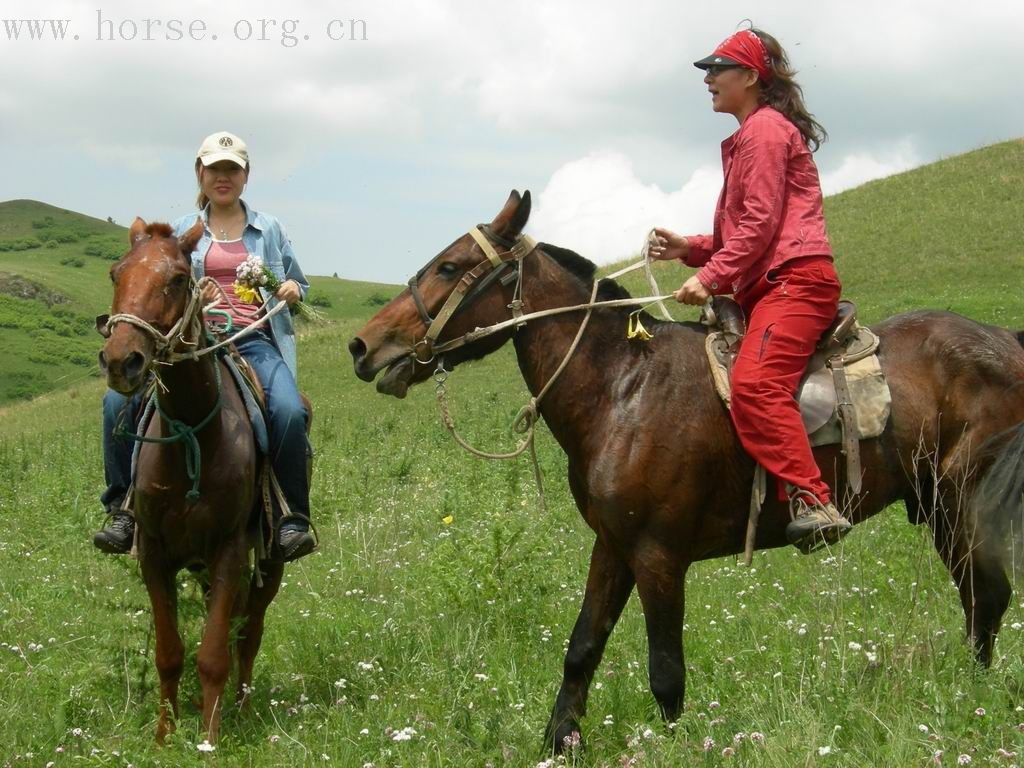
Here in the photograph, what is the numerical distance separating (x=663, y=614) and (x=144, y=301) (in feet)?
9.37

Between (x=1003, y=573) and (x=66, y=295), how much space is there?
255 feet

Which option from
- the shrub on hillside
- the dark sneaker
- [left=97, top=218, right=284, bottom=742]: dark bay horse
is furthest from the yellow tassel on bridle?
the shrub on hillside

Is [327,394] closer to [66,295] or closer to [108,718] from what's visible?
[108,718]

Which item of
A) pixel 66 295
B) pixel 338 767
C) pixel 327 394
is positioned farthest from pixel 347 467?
pixel 66 295

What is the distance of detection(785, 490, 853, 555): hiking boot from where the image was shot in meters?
5.02

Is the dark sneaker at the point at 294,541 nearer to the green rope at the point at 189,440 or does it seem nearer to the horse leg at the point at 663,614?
the green rope at the point at 189,440

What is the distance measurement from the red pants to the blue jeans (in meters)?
2.69

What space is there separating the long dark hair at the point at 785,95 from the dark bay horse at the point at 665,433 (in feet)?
3.77

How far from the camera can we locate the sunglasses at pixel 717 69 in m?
5.49

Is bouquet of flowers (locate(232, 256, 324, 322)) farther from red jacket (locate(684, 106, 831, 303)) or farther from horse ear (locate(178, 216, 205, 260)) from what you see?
red jacket (locate(684, 106, 831, 303))

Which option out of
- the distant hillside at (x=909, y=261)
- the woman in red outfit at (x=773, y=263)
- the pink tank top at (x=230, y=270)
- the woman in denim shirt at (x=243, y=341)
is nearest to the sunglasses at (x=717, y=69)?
the woman in red outfit at (x=773, y=263)

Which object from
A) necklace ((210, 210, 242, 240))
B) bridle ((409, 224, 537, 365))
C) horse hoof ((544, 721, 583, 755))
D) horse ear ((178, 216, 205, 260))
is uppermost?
necklace ((210, 210, 242, 240))

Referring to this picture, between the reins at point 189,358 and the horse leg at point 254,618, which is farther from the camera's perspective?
the horse leg at point 254,618

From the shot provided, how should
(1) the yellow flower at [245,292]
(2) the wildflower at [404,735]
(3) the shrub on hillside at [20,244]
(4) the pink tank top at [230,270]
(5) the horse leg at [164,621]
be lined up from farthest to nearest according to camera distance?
(3) the shrub on hillside at [20,244]
(4) the pink tank top at [230,270]
(1) the yellow flower at [245,292]
(5) the horse leg at [164,621]
(2) the wildflower at [404,735]
